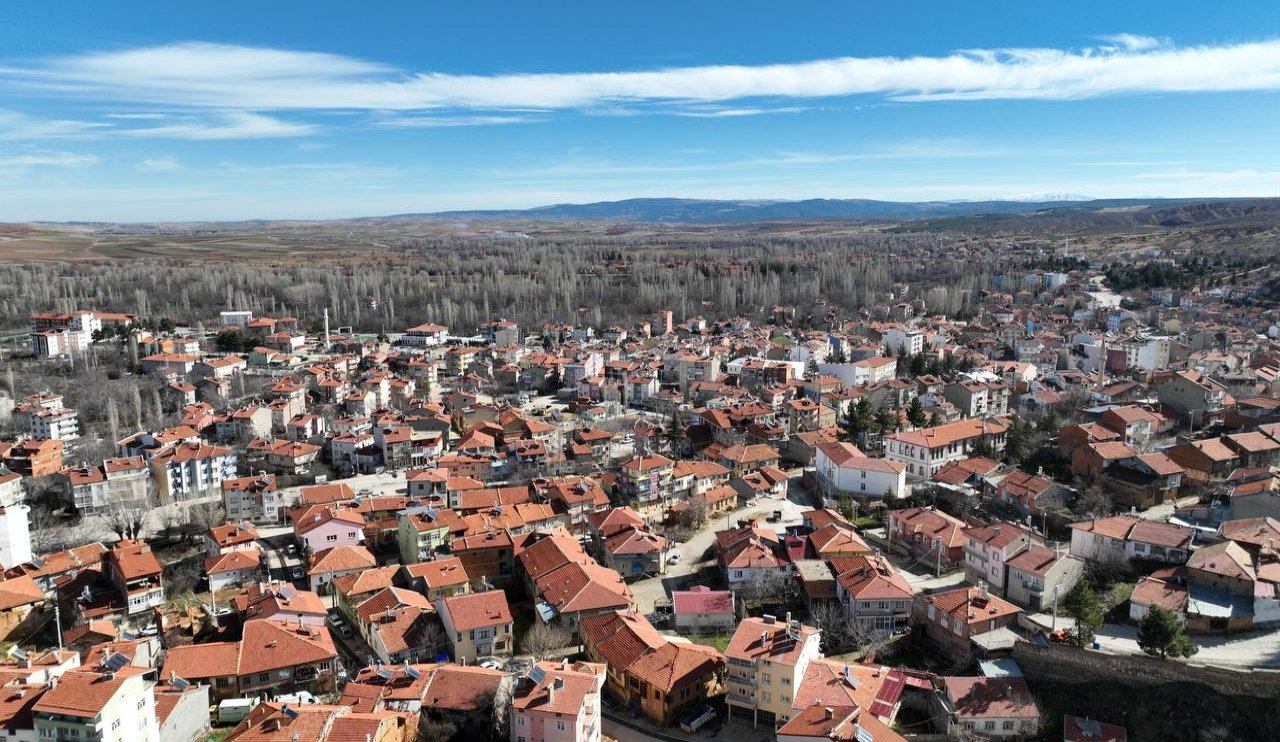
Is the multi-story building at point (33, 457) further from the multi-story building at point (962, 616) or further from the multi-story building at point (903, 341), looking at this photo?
the multi-story building at point (903, 341)

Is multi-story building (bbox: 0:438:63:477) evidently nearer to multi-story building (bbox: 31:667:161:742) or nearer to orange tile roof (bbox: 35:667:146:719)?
multi-story building (bbox: 31:667:161:742)

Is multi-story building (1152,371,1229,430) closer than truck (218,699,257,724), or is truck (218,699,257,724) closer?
truck (218,699,257,724)

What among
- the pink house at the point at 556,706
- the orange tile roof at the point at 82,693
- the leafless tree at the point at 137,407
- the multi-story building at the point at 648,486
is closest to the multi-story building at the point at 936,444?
the multi-story building at the point at 648,486

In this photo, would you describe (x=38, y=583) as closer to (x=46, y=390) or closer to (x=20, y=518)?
(x=20, y=518)

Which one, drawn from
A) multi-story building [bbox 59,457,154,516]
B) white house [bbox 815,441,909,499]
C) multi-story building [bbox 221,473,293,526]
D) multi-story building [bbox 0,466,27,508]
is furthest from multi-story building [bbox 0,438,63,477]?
white house [bbox 815,441,909,499]

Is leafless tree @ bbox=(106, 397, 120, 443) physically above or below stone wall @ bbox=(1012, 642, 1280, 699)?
above

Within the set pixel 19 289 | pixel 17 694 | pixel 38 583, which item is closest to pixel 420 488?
pixel 38 583

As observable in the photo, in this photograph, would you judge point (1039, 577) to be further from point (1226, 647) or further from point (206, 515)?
point (206, 515)
